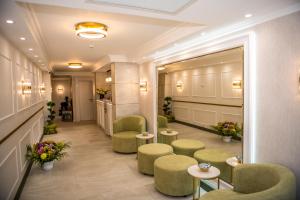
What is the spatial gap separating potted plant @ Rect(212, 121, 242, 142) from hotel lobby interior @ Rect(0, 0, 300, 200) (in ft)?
0.06

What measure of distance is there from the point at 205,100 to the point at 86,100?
820 cm

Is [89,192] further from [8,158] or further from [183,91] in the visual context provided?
[183,91]

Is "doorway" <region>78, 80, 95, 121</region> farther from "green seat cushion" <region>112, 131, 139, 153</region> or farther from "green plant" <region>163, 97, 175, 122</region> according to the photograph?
"green plant" <region>163, 97, 175, 122</region>

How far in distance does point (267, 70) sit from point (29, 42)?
3.54 meters

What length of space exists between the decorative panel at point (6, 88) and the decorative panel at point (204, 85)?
348 centimetres

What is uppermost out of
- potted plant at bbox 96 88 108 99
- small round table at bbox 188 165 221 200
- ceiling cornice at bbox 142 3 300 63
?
ceiling cornice at bbox 142 3 300 63

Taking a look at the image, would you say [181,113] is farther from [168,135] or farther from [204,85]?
[204,85]

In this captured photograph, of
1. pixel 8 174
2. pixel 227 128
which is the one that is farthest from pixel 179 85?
pixel 8 174

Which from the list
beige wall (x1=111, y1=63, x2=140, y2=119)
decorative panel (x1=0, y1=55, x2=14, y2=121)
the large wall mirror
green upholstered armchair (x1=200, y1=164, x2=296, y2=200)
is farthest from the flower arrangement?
green upholstered armchair (x1=200, y1=164, x2=296, y2=200)

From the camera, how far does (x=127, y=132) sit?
569 cm

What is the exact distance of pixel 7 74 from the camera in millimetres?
3113

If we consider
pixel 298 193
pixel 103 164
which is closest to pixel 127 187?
pixel 103 164

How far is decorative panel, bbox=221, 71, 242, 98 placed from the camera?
133 inches

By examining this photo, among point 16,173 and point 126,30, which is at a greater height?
point 126,30
